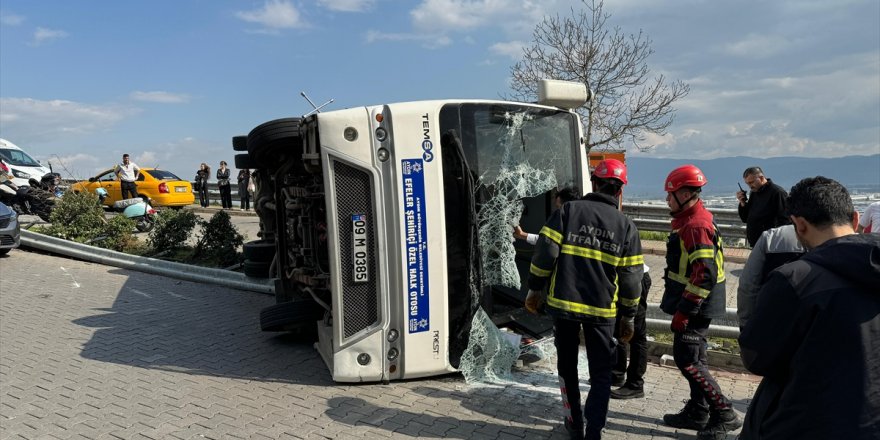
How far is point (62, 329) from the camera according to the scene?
6.27 m

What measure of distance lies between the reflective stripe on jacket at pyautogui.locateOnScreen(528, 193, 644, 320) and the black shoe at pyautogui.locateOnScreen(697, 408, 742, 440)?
0.95 meters

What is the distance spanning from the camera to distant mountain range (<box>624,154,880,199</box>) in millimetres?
38725

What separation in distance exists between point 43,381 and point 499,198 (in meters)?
3.96

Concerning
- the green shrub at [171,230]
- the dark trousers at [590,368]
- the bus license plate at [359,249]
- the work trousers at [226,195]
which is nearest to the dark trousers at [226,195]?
the work trousers at [226,195]

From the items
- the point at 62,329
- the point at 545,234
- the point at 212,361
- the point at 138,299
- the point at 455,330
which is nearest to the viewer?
the point at 545,234

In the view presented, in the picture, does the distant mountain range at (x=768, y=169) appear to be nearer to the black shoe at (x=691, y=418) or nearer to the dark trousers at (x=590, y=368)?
the black shoe at (x=691, y=418)

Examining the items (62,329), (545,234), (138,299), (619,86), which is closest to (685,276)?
(545,234)

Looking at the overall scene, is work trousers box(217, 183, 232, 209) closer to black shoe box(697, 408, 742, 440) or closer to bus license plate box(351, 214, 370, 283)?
bus license plate box(351, 214, 370, 283)

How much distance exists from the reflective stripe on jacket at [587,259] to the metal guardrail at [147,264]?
16.3 ft

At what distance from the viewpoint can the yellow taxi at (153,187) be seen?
18156 millimetres

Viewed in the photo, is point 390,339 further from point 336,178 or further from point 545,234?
point 545,234

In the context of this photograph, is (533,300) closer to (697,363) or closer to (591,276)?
(591,276)

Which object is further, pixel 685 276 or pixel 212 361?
pixel 212 361

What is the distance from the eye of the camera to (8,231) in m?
9.79
